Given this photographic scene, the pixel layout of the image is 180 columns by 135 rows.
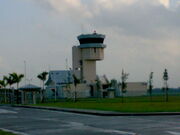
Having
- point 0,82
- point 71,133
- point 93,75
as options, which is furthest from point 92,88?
point 71,133

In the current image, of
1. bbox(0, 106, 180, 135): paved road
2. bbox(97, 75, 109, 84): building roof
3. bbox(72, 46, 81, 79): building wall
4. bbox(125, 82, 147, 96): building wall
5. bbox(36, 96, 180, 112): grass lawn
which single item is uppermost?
bbox(72, 46, 81, 79): building wall

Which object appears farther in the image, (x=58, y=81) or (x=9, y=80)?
(x=58, y=81)

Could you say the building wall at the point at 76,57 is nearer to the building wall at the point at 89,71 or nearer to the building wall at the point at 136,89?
the building wall at the point at 89,71

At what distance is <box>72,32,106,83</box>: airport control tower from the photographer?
419ft

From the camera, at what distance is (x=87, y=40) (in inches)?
5054

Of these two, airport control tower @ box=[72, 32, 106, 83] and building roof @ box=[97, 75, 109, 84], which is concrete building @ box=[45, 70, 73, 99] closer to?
airport control tower @ box=[72, 32, 106, 83]

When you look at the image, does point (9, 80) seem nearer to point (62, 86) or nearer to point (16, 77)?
point (16, 77)

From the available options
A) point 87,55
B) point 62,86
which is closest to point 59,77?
point 62,86

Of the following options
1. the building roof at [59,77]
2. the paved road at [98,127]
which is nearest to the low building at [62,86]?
the building roof at [59,77]

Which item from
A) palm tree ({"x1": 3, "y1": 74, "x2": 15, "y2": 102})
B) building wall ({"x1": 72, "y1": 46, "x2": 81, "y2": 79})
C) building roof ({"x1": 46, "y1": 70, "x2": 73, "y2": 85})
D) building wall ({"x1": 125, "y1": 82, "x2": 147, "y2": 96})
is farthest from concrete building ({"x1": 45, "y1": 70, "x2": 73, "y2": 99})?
palm tree ({"x1": 3, "y1": 74, "x2": 15, "y2": 102})

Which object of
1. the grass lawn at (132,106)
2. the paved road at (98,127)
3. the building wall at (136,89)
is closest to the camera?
the paved road at (98,127)

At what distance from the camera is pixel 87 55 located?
128 meters

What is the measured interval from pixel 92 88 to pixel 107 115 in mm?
100857

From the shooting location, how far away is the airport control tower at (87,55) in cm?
12781
